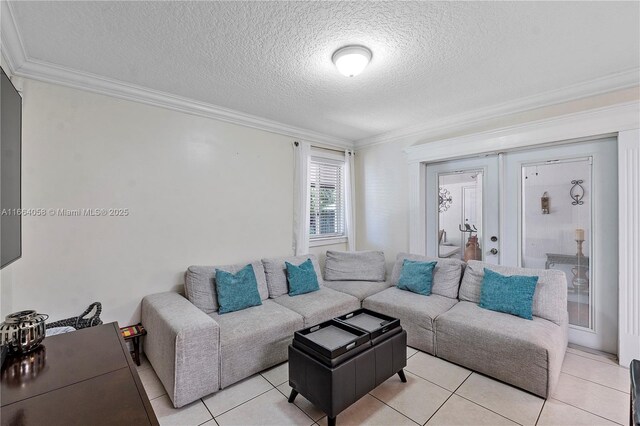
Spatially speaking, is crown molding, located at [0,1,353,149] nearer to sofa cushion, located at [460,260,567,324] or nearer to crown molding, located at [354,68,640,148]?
crown molding, located at [354,68,640,148]

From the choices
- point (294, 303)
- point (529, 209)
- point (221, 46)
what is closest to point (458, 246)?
point (529, 209)

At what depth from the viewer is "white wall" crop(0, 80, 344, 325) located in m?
2.31

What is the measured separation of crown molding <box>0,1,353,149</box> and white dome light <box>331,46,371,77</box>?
1661 mm

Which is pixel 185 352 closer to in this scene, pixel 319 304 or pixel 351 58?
pixel 319 304

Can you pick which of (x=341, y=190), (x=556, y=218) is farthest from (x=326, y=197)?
(x=556, y=218)

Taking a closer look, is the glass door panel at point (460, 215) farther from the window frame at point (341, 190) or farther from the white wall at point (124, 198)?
the white wall at point (124, 198)

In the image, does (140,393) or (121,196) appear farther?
(121,196)

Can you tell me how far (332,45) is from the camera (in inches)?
81.3

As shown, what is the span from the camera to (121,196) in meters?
2.70

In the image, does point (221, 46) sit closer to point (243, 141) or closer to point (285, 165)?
point (243, 141)

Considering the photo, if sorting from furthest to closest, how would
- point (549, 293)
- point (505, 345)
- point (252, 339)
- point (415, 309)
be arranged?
point (415, 309), point (549, 293), point (252, 339), point (505, 345)

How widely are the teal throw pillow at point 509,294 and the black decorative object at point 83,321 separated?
355 centimetres

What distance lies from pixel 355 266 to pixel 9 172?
11.4ft

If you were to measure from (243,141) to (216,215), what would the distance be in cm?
98
